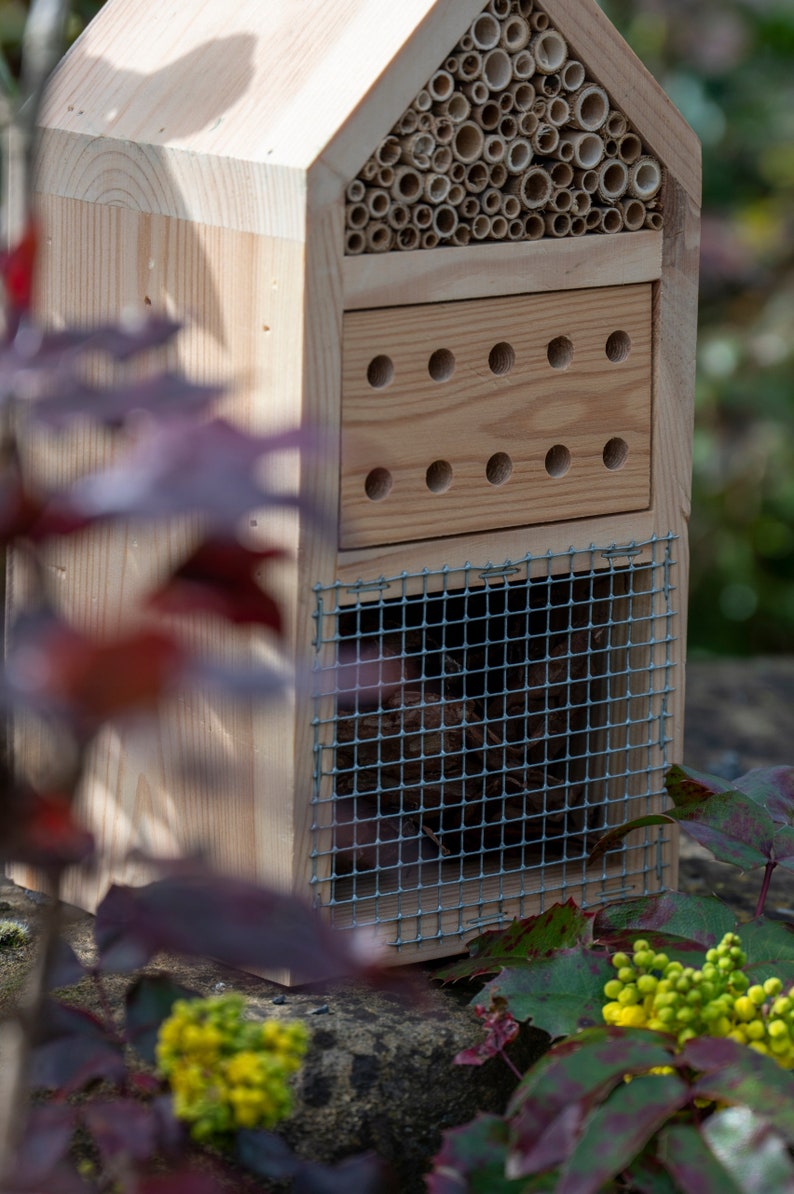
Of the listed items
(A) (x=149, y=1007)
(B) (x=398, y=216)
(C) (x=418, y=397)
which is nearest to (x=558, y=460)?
(C) (x=418, y=397)

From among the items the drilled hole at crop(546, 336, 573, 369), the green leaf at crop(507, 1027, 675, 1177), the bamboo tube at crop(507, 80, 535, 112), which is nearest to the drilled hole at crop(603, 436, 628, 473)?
the drilled hole at crop(546, 336, 573, 369)

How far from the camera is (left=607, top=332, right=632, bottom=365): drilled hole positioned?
4.58 feet

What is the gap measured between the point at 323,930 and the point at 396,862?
655 mm

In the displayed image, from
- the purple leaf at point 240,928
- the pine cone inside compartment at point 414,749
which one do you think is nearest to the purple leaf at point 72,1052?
the purple leaf at point 240,928

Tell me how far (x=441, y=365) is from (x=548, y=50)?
0.28 m

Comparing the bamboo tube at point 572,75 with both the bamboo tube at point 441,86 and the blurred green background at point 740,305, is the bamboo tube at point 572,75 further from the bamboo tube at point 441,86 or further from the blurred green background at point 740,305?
the blurred green background at point 740,305

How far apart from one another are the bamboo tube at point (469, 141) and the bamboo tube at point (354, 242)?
0.40 feet

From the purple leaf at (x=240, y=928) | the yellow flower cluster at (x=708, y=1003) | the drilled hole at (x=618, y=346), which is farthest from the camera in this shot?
the drilled hole at (x=618, y=346)

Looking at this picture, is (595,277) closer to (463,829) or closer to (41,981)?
(463,829)

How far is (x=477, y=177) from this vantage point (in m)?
1.26

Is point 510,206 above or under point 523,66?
under

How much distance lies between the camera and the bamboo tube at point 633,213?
137 centimetres

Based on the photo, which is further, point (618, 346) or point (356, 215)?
point (618, 346)

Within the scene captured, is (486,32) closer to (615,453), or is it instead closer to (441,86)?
(441,86)
